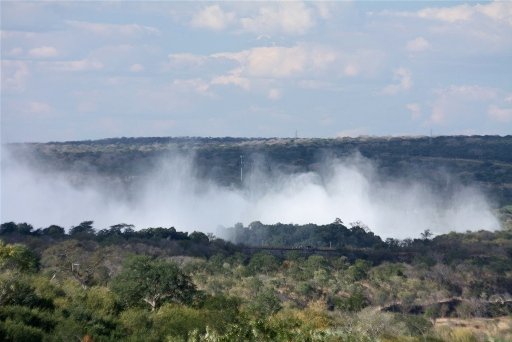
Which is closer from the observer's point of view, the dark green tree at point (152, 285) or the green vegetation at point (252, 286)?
the green vegetation at point (252, 286)

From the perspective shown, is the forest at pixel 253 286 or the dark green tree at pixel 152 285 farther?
the dark green tree at pixel 152 285

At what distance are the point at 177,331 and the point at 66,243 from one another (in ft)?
148

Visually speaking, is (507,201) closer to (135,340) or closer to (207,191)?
(207,191)

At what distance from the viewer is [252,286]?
6169 cm

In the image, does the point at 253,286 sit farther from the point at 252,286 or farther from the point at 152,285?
the point at 152,285

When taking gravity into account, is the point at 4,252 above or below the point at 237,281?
above

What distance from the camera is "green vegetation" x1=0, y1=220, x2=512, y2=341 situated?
3181cm

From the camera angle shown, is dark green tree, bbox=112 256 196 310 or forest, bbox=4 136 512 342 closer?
forest, bbox=4 136 512 342

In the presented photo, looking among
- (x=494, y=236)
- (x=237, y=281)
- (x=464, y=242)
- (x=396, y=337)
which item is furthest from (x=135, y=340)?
(x=494, y=236)

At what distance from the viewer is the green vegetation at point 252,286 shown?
31812mm

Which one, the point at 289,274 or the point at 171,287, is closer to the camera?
the point at 171,287

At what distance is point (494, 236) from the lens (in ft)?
359

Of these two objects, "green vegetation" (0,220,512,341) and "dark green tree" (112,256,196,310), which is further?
"dark green tree" (112,256,196,310)

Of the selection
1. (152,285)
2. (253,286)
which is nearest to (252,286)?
(253,286)
